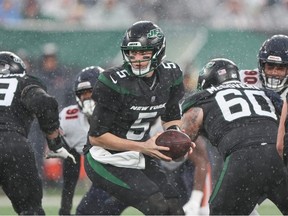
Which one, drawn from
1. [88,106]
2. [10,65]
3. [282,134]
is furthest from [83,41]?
[282,134]

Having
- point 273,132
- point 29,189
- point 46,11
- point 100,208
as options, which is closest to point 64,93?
point 46,11

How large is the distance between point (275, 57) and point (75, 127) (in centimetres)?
229

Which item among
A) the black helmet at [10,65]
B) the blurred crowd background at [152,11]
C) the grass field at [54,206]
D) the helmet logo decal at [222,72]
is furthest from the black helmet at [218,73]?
the blurred crowd background at [152,11]

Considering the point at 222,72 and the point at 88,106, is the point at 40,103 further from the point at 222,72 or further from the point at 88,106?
the point at 88,106

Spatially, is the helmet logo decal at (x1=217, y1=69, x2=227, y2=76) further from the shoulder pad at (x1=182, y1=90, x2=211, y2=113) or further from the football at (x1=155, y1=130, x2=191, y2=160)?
the football at (x1=155, y1=130, x2=191, y2=160)

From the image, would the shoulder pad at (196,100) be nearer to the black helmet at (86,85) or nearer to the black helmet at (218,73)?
the black helmet at (218,73)

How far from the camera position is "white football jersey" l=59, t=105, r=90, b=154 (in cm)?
784

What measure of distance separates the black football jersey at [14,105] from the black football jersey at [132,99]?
0.72 meters

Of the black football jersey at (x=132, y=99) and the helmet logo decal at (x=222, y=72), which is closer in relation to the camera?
the black football jersey at (x=132, y=99)

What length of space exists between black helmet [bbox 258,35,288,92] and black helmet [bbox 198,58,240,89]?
264 millimetres

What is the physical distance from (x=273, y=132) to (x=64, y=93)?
5137 mm

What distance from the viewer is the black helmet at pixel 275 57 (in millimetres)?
6211

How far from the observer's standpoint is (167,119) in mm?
5973

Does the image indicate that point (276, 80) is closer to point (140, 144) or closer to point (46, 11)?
point (140, 144)
